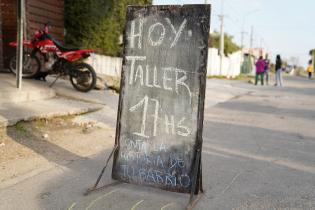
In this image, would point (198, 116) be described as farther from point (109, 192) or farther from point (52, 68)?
point (52, 68)

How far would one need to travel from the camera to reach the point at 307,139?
7.65m

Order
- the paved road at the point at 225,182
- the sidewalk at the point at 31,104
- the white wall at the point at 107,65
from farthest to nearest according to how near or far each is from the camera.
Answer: the white wall at the point at 107,65
the sidewalk at the point at 31,104
the paved road at the point at 225,182

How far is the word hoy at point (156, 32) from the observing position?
432 centimetres

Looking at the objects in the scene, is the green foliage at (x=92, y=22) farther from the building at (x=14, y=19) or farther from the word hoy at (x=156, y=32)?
the word hoy at (x=156, y=32)

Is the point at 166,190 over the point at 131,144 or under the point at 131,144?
under

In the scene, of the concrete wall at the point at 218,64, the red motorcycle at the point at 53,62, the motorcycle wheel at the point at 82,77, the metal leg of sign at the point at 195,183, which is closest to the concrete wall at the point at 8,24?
the red motorcycle at the point at 53,62

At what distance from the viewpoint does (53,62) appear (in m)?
10.9

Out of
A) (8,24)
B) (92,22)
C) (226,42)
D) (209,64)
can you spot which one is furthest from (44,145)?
(226,42)

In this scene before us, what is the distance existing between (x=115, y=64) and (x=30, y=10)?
5.56m

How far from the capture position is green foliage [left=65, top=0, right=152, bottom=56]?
15195mm

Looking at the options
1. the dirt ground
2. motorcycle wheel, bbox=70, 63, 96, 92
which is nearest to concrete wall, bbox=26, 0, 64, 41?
motorcycle wheel, bbox=70, 63, 96, 92

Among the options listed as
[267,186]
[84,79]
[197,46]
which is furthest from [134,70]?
[84,79]

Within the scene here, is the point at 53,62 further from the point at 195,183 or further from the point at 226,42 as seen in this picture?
the point at 226,42

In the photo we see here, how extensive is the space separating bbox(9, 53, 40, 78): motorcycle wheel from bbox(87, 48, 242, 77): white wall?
1.63 m
